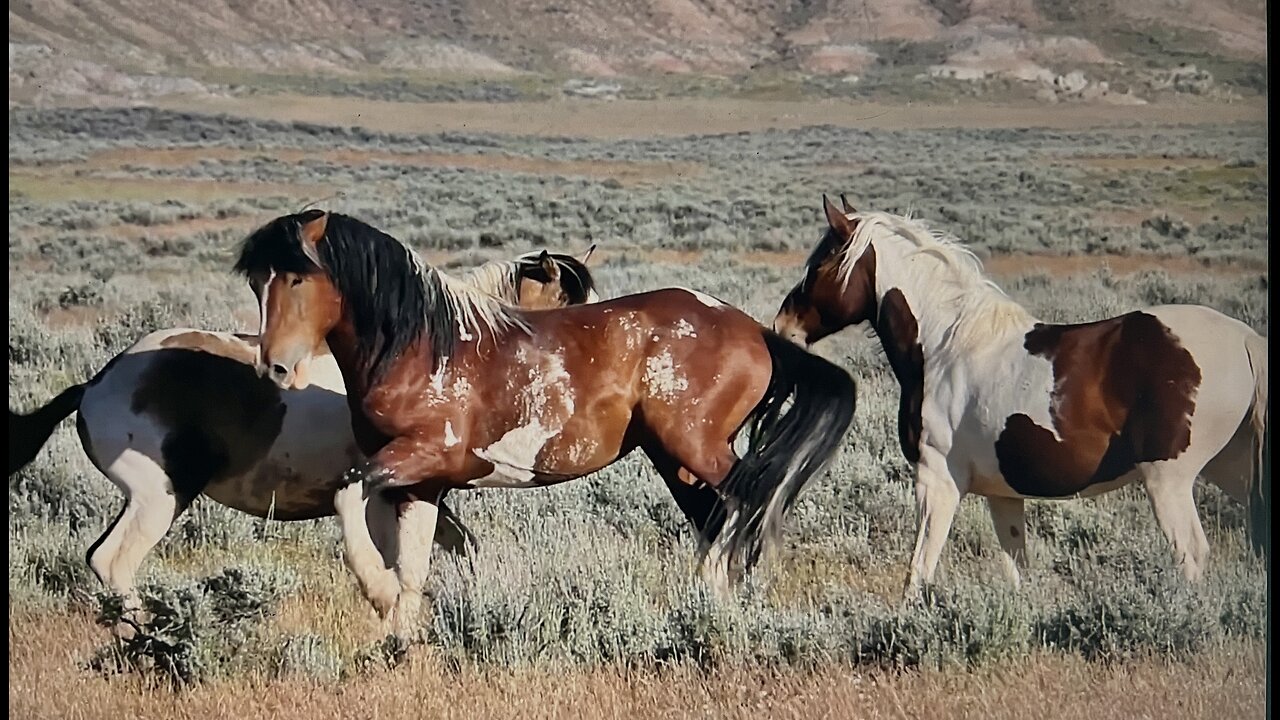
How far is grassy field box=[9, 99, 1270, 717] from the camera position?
593 cm

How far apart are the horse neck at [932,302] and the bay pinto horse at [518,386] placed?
1.10 ft

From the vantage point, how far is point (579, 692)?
5977mm

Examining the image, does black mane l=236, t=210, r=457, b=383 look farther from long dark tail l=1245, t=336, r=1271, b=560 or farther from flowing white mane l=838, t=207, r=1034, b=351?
long dark tail l=1245, t=336, r=1271, b=560

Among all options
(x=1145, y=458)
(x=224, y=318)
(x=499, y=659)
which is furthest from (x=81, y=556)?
(x=1145, y=458)

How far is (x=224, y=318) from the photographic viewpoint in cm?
619

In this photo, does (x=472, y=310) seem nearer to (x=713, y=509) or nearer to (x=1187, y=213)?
(x=713, y=509)

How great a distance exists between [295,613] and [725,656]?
5.57 feet

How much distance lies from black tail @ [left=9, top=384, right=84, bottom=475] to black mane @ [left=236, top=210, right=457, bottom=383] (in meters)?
0.91

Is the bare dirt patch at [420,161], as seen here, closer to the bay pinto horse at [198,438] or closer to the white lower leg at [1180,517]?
the bay pinto horse at [198,438]

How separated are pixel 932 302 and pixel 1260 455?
1.48 meters

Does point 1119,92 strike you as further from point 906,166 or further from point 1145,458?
point 1145,458

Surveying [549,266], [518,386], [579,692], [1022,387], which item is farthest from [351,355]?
[1022,387]

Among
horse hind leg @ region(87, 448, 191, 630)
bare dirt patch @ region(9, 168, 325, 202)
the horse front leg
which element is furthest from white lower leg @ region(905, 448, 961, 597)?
horse hind leg @ region(87, 448, 191, 630)

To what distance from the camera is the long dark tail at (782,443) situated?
5938 mm
